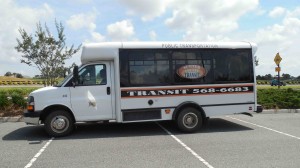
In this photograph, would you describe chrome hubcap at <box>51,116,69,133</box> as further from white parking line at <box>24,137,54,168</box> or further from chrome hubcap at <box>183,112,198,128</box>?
chrome hubcap at <box>183,112,198,128</box>

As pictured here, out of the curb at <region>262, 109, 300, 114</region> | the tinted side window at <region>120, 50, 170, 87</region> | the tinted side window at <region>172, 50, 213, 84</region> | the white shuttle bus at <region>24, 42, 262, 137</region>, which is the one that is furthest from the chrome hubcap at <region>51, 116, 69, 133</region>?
the curb at <region>262, 109, 300, 114</region>

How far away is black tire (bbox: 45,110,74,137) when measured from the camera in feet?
31.0

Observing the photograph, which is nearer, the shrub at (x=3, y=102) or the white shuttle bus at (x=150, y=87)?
the white shuttle bus at (x=150, y=87)

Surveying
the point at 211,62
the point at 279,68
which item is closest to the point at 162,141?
the point at 211,62

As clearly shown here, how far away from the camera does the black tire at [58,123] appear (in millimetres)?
9453

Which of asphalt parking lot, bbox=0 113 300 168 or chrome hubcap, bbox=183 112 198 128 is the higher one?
chrome hubcap, bbox=183 112 198 128

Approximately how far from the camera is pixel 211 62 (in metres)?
10.4

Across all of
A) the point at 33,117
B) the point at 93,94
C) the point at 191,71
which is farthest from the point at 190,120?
the point at 33,117

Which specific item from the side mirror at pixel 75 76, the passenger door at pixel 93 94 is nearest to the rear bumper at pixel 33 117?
the passenger door at pixel 93 94

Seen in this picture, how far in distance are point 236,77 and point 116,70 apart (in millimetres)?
3797

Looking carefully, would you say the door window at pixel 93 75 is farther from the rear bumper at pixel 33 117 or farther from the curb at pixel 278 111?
the curb at pixel 278 111

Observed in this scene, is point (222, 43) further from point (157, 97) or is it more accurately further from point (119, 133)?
point (119, 133)

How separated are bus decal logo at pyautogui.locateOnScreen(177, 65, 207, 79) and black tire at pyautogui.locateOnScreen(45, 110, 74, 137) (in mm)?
3525

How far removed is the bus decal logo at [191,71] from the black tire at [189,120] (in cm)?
99
